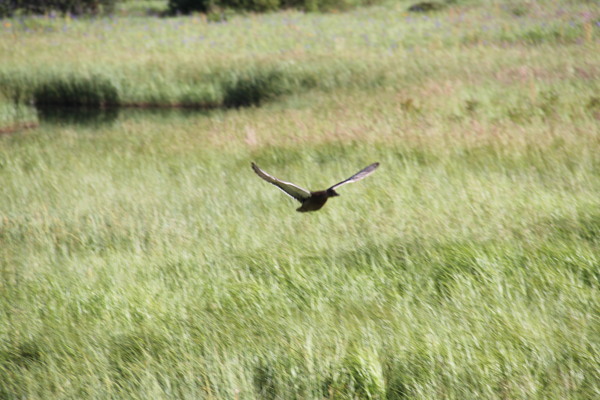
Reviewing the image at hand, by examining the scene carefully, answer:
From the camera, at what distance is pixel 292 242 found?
5.39 m

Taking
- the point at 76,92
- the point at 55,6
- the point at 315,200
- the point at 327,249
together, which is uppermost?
the point at 315,200

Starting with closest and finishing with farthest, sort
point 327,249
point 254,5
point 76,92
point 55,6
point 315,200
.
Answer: point 315,200
point 327,249
point 76,92
point 254,5
point 55,6

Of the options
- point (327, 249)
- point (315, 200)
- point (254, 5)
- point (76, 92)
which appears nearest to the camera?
point (315, 200)

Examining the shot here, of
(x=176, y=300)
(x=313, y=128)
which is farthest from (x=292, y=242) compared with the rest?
(x=313, y=128)

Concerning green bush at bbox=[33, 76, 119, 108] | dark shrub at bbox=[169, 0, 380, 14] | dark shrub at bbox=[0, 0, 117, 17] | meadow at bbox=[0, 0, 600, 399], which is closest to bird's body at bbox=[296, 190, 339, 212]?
meadow at bbox=[0, 0, 600, 399]

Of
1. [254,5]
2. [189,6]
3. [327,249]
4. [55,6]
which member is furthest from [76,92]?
[55,6]

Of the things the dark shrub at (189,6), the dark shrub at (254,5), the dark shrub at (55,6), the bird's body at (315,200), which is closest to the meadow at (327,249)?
the bird's body at (315,200)

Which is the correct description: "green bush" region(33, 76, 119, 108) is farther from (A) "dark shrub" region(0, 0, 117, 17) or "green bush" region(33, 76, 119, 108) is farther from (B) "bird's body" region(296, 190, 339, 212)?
(A) "dark shrub" region(0, 0, 117, 17)

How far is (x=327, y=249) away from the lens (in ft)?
17.1

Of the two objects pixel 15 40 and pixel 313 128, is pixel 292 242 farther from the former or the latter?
pixel 15 40

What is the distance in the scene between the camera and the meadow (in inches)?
146

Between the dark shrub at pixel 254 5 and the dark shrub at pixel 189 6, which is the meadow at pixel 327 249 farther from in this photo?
the dark shrub at pixel 189 6

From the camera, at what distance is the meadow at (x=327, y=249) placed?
3705 millimetres

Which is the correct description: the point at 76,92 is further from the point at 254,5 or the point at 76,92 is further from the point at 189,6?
the point at 189,6
